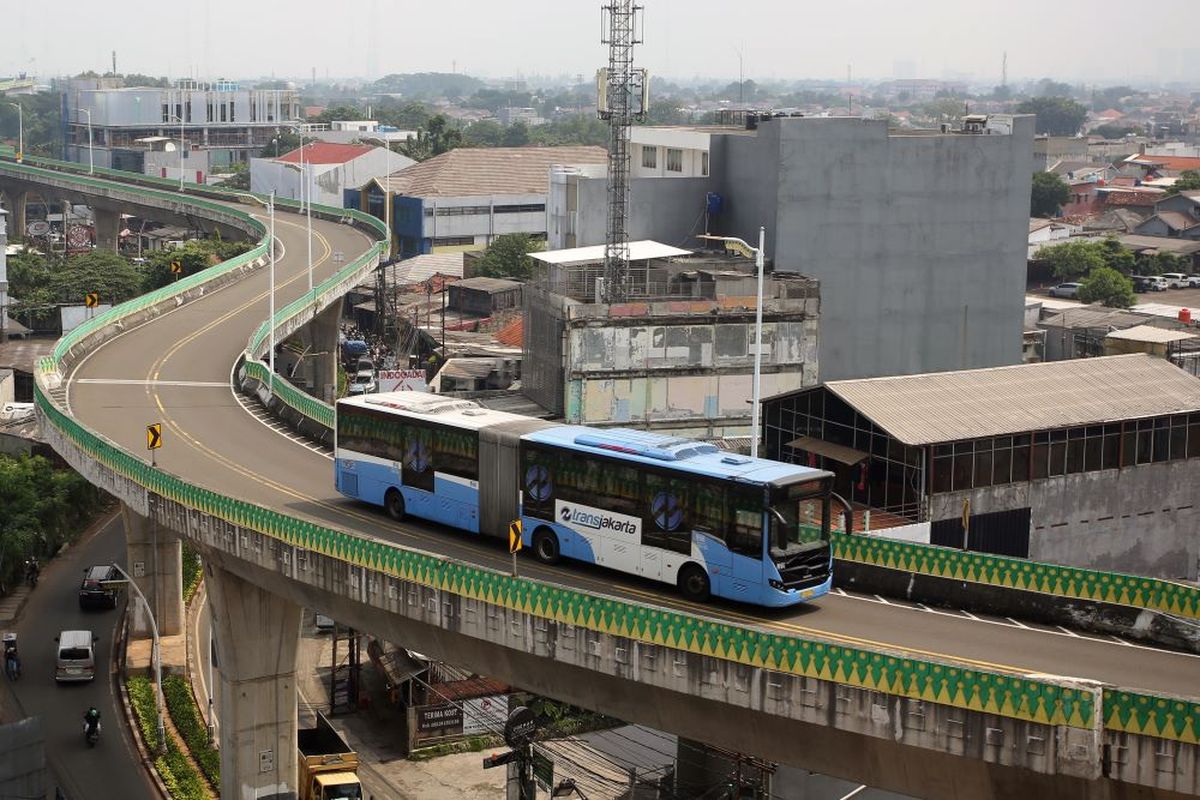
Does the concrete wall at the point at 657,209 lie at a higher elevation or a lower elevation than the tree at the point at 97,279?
higher

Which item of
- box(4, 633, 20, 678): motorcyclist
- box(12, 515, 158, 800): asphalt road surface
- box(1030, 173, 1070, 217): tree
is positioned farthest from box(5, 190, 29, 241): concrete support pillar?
box(4, 633, 20, 678): motorcyclist

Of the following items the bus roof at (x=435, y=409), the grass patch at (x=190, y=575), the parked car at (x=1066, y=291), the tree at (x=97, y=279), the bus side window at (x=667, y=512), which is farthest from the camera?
the parked car at (x=1066, y=291)

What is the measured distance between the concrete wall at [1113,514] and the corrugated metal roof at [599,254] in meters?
22.6

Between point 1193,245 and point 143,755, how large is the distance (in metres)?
115

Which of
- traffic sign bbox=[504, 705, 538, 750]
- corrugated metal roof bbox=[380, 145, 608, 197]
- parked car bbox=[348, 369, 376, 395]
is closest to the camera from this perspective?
traffic sign bbox=[504, 705, 538, 750]

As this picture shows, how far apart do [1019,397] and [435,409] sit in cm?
2317

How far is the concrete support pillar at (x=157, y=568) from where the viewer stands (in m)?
57.3

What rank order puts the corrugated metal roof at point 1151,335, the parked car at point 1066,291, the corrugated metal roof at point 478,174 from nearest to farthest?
the corrugated metal roof at point 1151,335 → the parked car at point 1066,291 → the corrugated metal roof at point 478,174

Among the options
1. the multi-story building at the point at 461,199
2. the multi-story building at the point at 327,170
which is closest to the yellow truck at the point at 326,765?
the multi-story building at the point at 461,199

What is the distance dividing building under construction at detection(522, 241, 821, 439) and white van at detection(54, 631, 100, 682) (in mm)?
18738

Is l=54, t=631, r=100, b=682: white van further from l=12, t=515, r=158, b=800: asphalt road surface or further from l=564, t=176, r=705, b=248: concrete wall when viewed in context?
l=564, t=176, r=705, b=248: concrete wall

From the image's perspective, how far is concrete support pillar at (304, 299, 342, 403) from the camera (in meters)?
92.0

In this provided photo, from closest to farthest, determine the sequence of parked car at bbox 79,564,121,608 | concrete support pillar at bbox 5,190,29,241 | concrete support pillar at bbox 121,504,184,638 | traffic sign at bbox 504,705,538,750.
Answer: traffic sign at bbox 504,705,538,750
concrete support pillar at bbox 121,504,184,638
parked car at bbox 79,564,121,608
concrete support pillar at bbox 5,190,29,241

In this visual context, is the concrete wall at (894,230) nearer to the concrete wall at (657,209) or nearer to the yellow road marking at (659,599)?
the concrete wall at (657,209)
